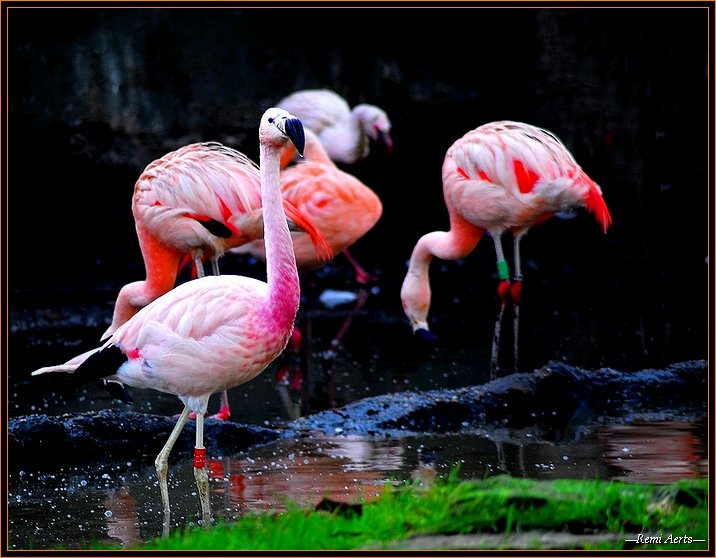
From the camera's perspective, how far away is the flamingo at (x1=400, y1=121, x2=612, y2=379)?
707cm

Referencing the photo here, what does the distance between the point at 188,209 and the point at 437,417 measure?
1993 millimetres

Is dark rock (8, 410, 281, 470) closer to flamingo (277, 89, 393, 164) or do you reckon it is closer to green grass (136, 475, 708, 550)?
green grass (136, 475, 708, 550)

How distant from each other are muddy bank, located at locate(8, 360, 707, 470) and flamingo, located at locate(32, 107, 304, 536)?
778 millimetres

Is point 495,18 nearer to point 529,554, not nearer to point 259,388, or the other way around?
point 259,388

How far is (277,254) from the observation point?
176 inches

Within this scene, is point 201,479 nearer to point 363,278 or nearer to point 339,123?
point 363,278

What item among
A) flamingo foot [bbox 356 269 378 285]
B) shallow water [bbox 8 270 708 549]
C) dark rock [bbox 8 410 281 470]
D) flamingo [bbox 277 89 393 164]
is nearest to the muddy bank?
dark rock [bbox 8 410 281 470]

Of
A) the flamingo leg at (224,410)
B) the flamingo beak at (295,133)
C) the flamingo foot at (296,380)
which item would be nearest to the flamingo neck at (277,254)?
the flamingo beak at (295,133)

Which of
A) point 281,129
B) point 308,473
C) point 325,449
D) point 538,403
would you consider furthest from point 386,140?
point 281,129

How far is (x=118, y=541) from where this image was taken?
397cm

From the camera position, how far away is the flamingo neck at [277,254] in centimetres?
443

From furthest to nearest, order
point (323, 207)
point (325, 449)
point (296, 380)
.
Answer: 1. point (323, 207)
2. point (296, 380)
3. point (325, 449)
